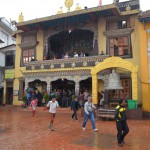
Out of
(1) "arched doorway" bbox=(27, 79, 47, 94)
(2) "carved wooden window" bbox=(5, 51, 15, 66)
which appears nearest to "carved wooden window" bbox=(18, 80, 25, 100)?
(1) "arched doorway" bbox=(27, 79, 47, 94)

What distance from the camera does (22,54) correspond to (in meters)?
27.8

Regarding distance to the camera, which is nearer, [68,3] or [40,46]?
[68,3]

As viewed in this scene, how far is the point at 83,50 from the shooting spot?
86.3ft

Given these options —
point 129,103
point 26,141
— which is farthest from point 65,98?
point 26,141

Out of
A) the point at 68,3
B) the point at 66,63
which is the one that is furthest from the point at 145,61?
the point at 68,3

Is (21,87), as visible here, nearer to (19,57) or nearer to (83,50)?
(19,57)

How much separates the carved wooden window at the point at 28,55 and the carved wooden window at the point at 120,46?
9.41 meters

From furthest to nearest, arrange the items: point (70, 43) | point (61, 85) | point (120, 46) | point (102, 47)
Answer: point (70, 43), point (61, 85), point (102, 47), point (120, 46)

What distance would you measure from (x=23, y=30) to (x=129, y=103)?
632 inches

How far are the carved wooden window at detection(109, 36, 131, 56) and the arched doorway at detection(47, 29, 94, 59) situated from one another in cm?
363

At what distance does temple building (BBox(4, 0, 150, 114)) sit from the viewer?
2022cm

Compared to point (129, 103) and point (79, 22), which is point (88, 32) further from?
point (129, 103)

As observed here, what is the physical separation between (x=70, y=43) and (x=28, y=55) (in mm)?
5147

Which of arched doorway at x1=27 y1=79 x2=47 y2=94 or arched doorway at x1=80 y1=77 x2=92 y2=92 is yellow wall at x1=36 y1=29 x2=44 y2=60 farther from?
arched doorway at x1=80 y1=77 x2=92 y2=92
